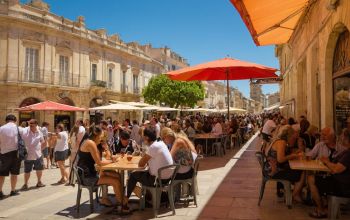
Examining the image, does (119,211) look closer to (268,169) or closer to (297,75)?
(268,169)

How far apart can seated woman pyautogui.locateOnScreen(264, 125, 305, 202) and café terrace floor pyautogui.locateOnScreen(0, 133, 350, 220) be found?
0.39 m

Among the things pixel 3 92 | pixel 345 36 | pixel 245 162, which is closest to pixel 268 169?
pixel 345 36

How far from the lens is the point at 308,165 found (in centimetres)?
500

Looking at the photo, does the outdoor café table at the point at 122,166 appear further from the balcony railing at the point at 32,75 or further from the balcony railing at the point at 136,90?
the balcony railing at the point at 136,90

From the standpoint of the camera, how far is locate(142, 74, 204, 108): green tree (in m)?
33.6

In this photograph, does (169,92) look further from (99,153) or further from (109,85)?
(99,153)

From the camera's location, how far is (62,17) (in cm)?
2692

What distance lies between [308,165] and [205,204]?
176 cm

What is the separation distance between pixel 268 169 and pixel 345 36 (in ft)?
10.4

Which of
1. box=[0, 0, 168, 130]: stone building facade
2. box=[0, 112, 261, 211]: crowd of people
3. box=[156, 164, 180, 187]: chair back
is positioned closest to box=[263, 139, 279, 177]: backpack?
box=[0, 112, 261, 211]: crowd of people

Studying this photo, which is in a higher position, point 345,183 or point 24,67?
point 24,67

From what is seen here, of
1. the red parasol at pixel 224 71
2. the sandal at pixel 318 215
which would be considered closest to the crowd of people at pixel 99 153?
the sandal at pixel 318 215

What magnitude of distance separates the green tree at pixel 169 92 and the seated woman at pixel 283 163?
2791cm

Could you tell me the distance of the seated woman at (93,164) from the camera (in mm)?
5312
